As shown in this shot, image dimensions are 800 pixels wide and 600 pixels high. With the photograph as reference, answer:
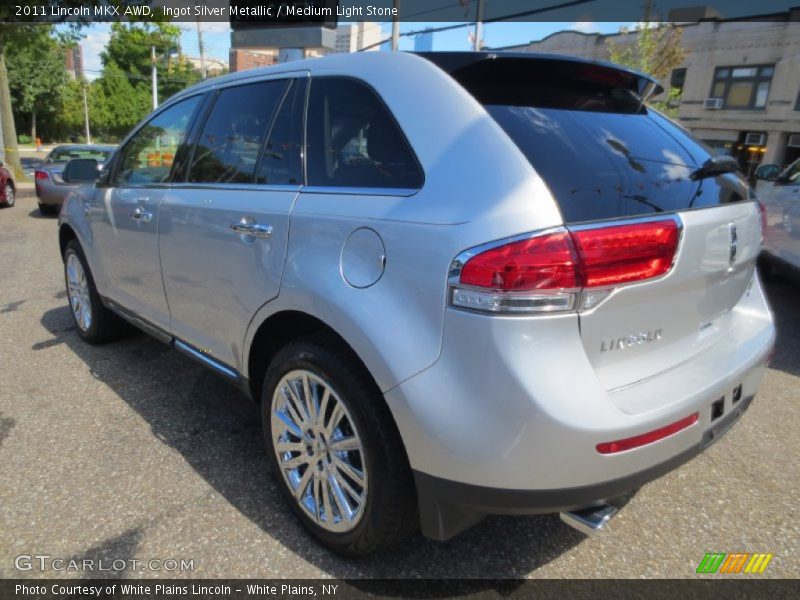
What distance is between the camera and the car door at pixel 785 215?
518 cm

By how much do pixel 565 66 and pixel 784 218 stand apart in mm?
4497

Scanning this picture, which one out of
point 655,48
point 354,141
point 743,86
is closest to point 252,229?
point 354,141

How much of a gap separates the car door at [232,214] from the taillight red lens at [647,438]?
132 cm

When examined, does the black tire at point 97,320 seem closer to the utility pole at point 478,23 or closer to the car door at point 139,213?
the car door at point 139,213

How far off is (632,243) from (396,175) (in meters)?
0.78

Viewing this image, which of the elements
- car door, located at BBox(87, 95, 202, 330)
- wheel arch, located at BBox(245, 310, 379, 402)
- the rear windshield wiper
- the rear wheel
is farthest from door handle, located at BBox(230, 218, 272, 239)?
the rear wheel

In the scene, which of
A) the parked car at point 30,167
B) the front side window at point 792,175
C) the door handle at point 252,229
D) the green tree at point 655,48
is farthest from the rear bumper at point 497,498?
the parked car at point 30,167

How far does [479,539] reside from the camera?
2330mm

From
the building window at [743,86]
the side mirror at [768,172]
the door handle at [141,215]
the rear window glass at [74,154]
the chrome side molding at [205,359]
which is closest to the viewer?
the chrome side molding at [205,359]

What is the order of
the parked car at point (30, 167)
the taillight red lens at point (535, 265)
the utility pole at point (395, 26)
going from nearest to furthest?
the taillight red lens at point (535, 265)
the utility pole at point (395, 26)
the parked car at point (30, 167)

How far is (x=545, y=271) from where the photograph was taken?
5.09 ft

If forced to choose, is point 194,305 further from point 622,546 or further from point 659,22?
point 659,22

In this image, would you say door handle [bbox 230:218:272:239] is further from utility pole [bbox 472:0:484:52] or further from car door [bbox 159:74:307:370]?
utility pole [bbox 472:0:484:52]

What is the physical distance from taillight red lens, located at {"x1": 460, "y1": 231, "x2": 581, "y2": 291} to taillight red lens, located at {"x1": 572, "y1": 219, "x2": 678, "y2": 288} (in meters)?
A: 0.04
